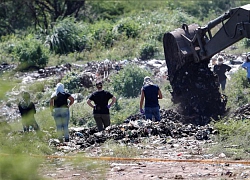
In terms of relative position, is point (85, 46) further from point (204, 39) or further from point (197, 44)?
point (204, 39)

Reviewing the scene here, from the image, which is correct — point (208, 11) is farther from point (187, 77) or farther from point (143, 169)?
point (143, 169)

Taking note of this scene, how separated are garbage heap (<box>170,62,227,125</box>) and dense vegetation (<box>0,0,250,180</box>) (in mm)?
717

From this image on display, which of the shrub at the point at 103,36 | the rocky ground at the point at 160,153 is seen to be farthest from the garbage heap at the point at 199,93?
the shrub at the point at 103,36

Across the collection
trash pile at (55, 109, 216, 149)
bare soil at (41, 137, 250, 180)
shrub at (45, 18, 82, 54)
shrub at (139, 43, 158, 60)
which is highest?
shrub at (45, 18, 82, 54)

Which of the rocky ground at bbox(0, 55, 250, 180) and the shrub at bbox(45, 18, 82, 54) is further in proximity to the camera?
the shrub at bbox(45, 18, 82, 54)

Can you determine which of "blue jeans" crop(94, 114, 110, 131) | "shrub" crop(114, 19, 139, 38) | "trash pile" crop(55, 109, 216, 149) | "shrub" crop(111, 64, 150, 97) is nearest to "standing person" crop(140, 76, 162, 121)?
"trash pile" crop(55, 109, 216, 149)

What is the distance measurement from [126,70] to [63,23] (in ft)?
37.2

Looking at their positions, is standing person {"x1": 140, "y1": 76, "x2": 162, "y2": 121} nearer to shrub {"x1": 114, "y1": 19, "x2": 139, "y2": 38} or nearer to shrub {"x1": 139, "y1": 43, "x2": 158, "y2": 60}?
shrub {"x1": 139, "y1": 43, "x2": 158, "y2": 60}

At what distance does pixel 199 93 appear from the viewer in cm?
1536

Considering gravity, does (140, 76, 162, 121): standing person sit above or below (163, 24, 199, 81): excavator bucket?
below

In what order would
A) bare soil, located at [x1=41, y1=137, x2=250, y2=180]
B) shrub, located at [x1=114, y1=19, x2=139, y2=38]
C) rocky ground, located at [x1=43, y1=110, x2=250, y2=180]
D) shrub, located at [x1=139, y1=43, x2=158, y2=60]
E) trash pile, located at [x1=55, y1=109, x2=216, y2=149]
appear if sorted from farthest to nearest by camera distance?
1. shrub, located at [x1=114, y1=19, x2=139, y2=38]
2. shrub, located at [x1=139, y1=43, x2=158, y2=60]
3. trash pile, located at [x1=55, y1=109, x2=216, y2=149]
4. rocky ground, located at [x1=43, y1=110, x2=250, y2=180]
5. bare soil, located at [x1=41, y1=137, x2=250, y2=180]

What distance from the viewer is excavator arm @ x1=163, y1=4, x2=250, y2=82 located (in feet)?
45.3

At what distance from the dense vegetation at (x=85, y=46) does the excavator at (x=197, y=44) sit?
1.07m

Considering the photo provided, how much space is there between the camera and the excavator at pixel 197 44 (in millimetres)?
13953
